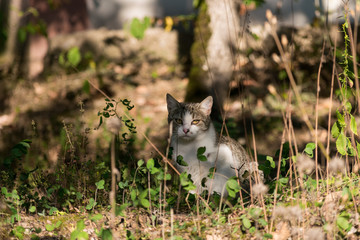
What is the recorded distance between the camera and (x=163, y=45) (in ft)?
30.4

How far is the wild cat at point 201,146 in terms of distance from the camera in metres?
3.55

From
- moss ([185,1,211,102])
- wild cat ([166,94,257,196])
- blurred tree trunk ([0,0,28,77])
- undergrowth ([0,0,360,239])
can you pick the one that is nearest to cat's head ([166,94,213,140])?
wild cat ([166,94,257,196])

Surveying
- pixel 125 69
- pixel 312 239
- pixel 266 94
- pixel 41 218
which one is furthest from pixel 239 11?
pixel 312 239

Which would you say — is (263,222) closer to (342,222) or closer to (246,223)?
(246,223)

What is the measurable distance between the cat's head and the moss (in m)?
2.56

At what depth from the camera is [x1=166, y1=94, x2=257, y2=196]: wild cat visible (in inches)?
140

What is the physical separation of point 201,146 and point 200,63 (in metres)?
3.09

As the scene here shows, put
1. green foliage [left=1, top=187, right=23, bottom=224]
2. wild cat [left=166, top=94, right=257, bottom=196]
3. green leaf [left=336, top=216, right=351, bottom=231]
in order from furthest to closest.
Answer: wild cat [left=166, top=94, right=257, bottom=196]
green foliage [left=1, top=187, right=23, bottom=224]
green leaf [left=336, top=216, right=351, bottom=231]

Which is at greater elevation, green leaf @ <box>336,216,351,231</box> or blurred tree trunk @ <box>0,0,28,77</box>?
blurred tree trunk @ <box>0,0,28,77</box>

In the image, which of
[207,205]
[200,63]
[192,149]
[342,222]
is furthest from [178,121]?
[200,63]

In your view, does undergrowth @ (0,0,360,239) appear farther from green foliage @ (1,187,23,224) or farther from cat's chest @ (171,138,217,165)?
cat's chest @ (171,138,217,165)

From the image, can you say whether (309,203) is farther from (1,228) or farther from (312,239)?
(1,228)

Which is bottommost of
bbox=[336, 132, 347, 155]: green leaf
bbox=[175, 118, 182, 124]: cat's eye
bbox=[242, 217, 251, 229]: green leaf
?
bbox=[242, 217, 251, 229]: green leaf

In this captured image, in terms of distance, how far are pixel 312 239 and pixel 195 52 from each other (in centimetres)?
472
